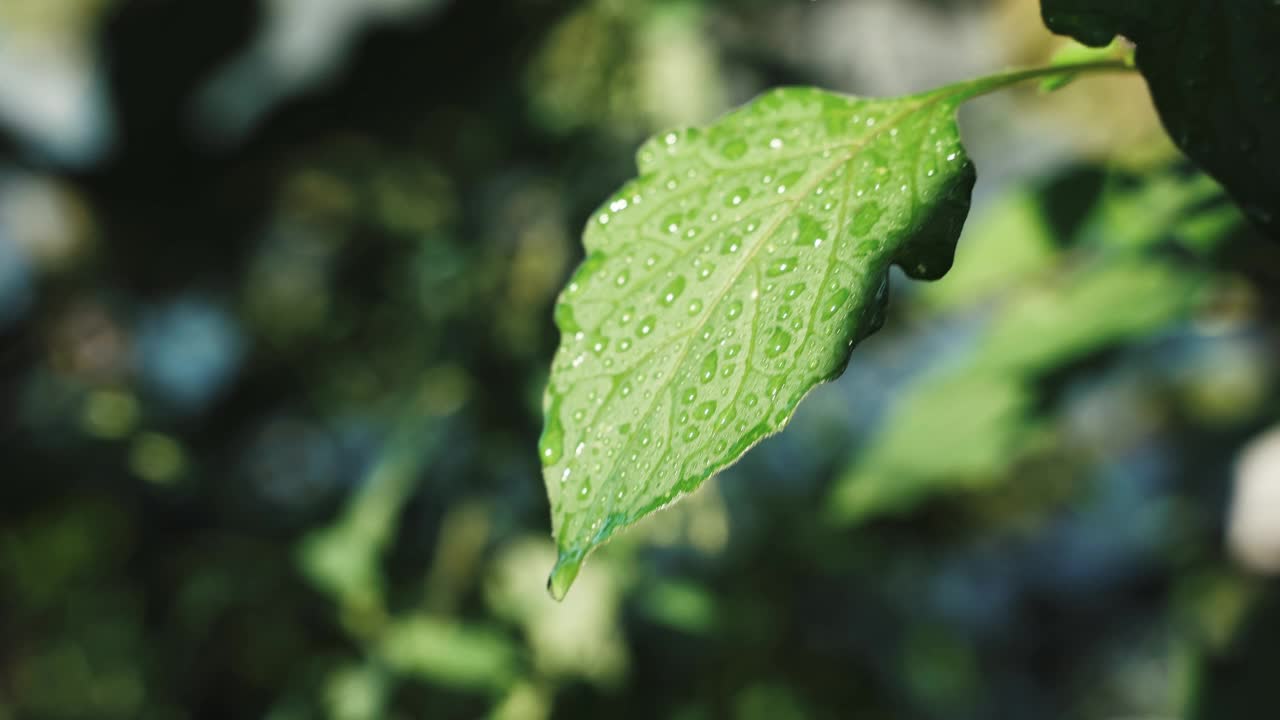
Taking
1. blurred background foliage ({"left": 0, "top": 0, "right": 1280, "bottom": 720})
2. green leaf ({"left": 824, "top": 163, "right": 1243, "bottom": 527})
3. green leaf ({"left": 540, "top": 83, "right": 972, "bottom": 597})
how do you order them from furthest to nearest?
blurred background foliage ({"left": 0, "top": 0, "right": 1280, "bottom": 720}), green leaf ({"left": 824, "top": 163, "right": 1243, "bottom": 527}), green leaf ({"left": 540, "top": 83, "right": 972, "bottom": 597})

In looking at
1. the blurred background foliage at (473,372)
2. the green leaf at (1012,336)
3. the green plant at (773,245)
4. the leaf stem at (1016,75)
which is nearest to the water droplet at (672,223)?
the green plant at (773,245)

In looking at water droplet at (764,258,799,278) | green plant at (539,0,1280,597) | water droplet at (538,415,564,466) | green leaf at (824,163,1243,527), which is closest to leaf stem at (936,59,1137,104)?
green plant at (539,0,1280,597)

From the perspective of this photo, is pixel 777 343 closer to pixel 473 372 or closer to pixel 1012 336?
pixel 1012 336

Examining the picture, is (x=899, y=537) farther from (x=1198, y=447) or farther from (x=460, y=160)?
(x=460, y=160)

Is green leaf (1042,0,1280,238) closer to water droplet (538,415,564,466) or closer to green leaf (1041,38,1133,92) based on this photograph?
green leaf (1041,38,1133,92)

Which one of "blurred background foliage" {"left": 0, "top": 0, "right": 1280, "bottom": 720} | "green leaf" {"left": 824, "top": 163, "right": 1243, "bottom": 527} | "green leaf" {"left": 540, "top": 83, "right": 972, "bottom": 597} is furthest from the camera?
"blurred background foliage" {"left": 0, "top": 0, "right": 1280, "bottom": 720}

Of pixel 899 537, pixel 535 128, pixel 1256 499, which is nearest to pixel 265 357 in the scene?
pixel 535 128

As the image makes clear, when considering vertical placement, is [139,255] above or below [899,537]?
above

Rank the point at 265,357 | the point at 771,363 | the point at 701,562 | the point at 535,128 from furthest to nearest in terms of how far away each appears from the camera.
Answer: the point at 265,357 < the point at 535,128 < the point at 701,562 < the point at 771,363
